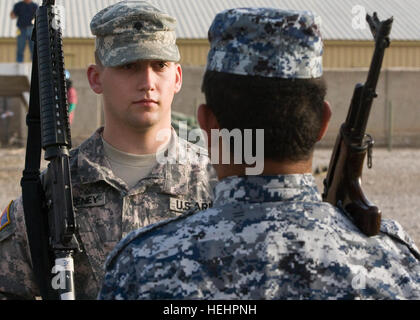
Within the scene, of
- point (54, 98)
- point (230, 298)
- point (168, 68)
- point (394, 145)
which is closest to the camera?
point (230, 298)

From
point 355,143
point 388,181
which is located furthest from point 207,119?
point 388,181

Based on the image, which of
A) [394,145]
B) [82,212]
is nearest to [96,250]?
[82,212]

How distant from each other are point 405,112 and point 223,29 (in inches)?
825

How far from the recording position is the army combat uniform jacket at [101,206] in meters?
2.84

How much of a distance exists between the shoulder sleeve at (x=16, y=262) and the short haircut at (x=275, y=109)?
Answer: 3.95ft

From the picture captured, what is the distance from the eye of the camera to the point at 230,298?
179 centimetres

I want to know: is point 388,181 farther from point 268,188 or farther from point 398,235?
point 268,188

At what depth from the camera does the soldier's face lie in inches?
116

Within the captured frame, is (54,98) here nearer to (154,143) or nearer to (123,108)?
(123,108)

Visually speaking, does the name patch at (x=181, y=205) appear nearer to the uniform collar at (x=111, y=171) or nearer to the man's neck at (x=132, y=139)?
the uniform collar at (x=111, y=171)

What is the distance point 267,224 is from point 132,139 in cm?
129

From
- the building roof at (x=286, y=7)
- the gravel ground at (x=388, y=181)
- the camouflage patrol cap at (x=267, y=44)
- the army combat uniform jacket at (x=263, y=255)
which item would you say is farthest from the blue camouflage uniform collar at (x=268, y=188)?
the building roof at (x=286, y=7)

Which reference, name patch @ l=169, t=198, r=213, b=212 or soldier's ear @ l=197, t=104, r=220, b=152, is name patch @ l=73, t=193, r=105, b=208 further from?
soldier's ear @ l=197, t=104, r=220, b=152

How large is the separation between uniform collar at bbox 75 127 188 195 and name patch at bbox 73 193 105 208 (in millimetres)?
52
